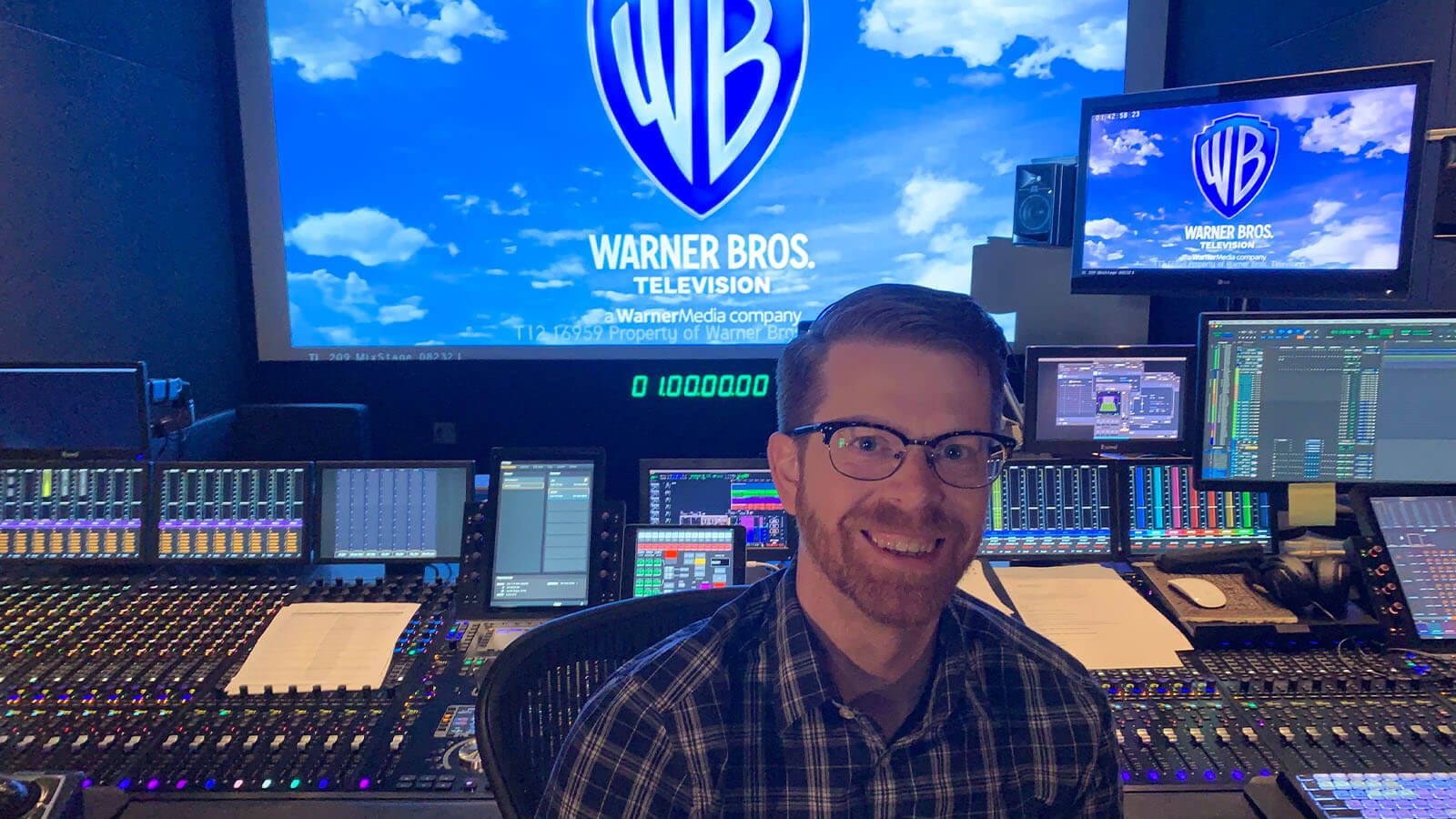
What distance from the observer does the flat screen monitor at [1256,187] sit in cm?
211

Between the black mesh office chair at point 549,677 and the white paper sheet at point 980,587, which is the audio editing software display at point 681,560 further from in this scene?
the black mesh office chair at point 549,677

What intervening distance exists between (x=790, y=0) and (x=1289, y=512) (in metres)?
2.93

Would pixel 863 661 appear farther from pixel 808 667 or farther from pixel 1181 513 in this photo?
pixel 1181 513

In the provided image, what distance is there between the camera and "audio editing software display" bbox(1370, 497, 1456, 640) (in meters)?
1.62

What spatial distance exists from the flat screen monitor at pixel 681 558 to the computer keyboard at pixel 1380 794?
98 cm

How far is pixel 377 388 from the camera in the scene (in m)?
4.03

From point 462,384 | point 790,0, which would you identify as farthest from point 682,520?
point 790,0

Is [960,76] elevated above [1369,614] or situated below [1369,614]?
above

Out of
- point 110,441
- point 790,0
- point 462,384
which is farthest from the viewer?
point 462,384

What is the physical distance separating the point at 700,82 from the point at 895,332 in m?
3.24

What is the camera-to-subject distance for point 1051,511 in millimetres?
1937

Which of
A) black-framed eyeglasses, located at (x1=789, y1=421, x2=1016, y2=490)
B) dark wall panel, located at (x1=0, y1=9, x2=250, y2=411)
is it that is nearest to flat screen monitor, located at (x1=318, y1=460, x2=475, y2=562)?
black-framed eyeglasses, located at (x1=789, y1=421, x2=1016, y2=490)

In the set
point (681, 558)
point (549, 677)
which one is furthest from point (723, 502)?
point (549, 677)

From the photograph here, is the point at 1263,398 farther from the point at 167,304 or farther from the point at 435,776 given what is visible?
the point at 167,304
